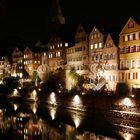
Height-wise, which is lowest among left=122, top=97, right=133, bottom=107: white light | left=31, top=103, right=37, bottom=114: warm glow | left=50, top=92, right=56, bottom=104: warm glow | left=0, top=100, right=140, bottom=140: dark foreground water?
left=0, top=100, right=140, bottom=140: dark foreground water

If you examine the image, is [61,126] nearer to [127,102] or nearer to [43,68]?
[127,102]

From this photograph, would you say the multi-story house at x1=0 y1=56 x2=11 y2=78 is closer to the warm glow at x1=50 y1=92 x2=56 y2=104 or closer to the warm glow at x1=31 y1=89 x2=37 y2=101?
A: the warm glow at x1=31 y1=89 x2=37 y2=101

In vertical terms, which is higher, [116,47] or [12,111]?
[116,47]

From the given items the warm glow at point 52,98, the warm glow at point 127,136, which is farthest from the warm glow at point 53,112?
the warm glow at point 127,136

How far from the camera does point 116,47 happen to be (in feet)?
179

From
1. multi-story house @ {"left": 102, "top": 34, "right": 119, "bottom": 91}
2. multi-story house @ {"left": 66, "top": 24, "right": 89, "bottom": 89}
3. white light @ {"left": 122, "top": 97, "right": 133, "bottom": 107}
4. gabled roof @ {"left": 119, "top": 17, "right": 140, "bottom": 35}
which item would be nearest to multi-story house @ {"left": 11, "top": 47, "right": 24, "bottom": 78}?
multi-story house @ {"left": 66, "top": 24, "right": 89, "bottom": 89}

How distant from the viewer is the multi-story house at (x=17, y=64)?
3416 inches

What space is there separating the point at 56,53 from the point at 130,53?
75.8 ft

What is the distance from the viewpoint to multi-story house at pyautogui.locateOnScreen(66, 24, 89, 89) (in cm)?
6187

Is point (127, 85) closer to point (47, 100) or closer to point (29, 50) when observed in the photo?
point (47, 100)

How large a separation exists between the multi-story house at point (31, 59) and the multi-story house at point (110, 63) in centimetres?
2847

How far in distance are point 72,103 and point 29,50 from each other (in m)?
33.9

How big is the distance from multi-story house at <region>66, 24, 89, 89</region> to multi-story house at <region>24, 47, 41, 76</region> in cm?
1777

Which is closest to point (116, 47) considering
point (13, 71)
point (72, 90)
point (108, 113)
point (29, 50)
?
point (72, 90)
